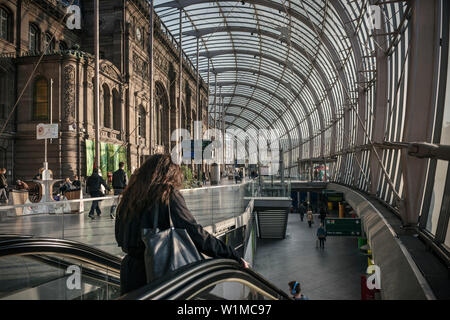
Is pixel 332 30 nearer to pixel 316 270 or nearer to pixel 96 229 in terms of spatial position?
pixel 316 270

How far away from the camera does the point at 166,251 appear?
2209mm

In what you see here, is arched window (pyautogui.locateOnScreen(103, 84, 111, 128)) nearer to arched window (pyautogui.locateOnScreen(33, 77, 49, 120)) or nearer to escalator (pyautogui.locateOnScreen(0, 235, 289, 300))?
arched window (pyautogui.locateOnScreen(33, 77, 49, 120))

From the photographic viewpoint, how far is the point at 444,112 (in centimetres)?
678

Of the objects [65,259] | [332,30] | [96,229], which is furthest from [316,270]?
[332,30]

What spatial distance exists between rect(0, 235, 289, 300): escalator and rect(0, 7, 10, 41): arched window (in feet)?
70.7

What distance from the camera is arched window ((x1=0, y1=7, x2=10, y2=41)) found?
68.1ft

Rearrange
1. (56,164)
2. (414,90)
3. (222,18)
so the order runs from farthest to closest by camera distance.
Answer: (222,18)
(56,164)
(414,90)

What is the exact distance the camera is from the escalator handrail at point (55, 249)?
3.60 metres

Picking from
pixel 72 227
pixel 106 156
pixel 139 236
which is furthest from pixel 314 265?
pixel 139 236

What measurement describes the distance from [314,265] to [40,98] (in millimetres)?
19469

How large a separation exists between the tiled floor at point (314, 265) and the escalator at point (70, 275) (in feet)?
34.8

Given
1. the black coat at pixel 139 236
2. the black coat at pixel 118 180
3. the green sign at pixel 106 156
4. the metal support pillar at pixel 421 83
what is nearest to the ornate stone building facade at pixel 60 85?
the green sign at pixel 106 156

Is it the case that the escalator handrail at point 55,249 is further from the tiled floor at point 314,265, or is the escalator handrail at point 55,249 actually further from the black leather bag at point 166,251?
the tiled floor at point 314,265
